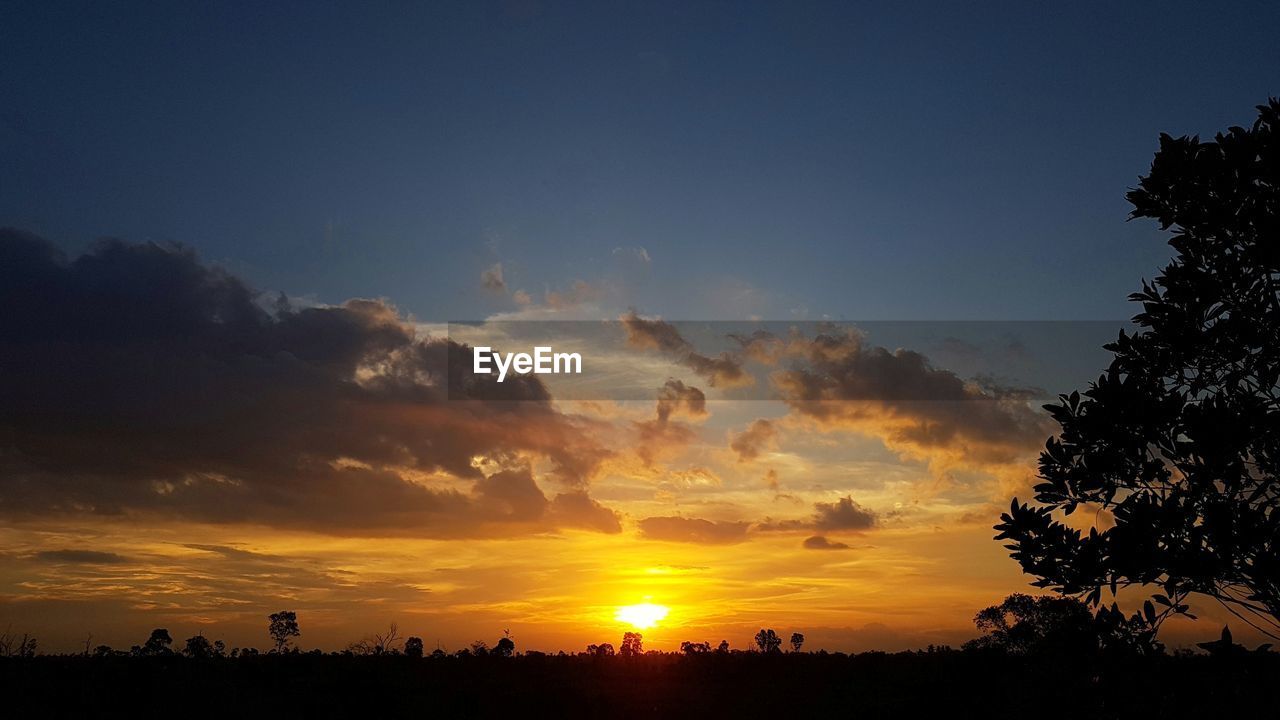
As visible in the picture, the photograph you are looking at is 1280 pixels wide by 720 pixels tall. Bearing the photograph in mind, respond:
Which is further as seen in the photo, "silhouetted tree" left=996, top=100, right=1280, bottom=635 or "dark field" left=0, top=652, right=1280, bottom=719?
"dark field" left=0, top=652, right=1280, bottom=719

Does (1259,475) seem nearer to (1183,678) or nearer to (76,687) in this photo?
(1183,678)

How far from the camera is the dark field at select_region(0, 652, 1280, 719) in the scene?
23.6m

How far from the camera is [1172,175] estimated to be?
15.3 metres

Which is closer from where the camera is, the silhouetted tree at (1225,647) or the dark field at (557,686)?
the silhouetted tree at (1225,647)

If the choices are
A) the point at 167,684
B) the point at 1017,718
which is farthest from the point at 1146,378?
the point at 167,684

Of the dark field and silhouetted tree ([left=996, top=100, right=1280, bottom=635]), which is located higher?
silhouetted tree ([left=996, top=100, right=1280, bottom=635])

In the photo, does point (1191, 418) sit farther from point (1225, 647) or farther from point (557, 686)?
point (557, 686)

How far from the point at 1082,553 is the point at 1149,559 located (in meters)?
0.95

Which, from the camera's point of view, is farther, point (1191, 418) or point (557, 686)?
point (557, 686)

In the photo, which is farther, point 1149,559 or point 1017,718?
point 1017,718

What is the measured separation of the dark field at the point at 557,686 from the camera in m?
23.6

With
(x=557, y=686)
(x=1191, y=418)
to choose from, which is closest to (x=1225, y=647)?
(x=1191, y=418)

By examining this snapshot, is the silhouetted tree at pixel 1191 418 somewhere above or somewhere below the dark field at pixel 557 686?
above

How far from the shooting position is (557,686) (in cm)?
3109
